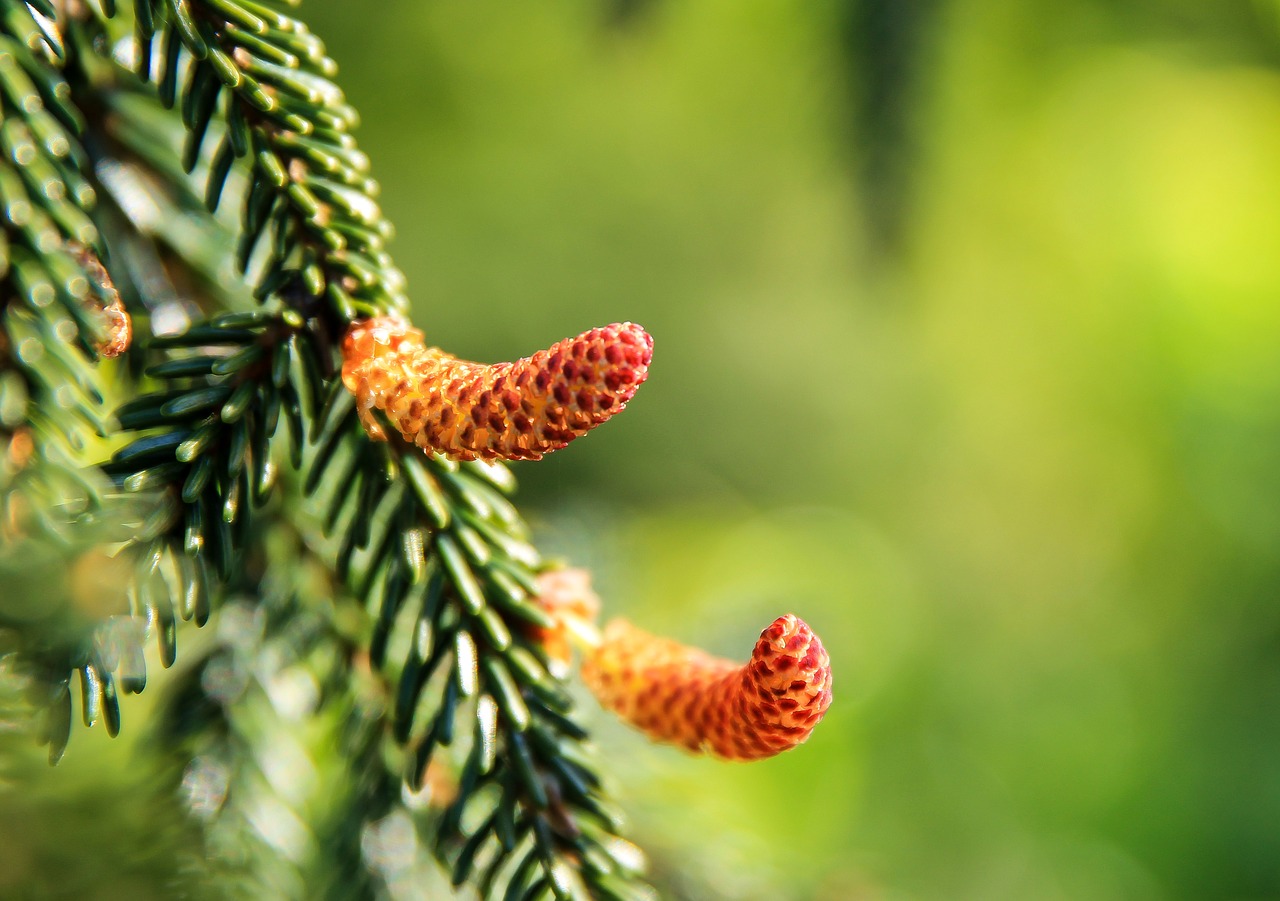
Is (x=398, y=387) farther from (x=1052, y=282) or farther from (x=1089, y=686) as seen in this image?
(x=1052, y=282)

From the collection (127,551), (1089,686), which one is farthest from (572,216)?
(127,551)

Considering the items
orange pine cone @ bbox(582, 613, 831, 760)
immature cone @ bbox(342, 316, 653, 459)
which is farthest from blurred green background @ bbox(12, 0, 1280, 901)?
immature cone @ bbox(342, 316, 653, 459)

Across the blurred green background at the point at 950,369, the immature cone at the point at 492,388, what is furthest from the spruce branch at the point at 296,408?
the blurred green background at the point at 950,369

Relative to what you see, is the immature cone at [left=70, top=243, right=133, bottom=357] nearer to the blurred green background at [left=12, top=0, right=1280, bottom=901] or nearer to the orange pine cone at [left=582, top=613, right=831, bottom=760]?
the orange pine cone at [left=582, top=613, right=831, bottom=760]

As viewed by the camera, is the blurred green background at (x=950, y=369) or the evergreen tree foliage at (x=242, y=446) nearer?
the evergreen tree foliage at (x=242, y=446)

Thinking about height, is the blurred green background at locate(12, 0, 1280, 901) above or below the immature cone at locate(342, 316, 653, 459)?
above

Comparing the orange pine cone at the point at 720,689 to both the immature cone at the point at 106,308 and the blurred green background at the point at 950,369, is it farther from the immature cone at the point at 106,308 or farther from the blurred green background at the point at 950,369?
the blurred green background at the point at 950,369
